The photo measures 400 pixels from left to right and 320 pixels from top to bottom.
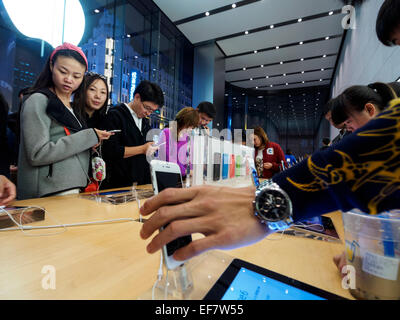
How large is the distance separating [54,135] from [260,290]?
1.23 metres

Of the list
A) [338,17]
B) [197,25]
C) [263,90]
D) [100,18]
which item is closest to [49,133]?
[100,18]

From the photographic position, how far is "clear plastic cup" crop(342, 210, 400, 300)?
351 mm

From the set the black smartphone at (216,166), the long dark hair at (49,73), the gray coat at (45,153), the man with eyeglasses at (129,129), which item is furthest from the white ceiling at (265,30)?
the gray coat at (45,153)

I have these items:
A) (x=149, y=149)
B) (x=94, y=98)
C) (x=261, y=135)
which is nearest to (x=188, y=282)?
(x=149, y=149)

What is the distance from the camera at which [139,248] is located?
0.58 meters

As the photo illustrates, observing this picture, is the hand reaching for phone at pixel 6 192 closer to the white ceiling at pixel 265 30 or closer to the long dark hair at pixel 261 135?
the long dark hair at pixel 261 135

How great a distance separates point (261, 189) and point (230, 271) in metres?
0.18

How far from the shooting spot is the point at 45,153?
1.00m

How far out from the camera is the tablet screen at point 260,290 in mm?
350

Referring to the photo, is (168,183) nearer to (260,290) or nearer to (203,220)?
(203,220)

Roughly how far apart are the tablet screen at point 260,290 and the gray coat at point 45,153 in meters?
1.06

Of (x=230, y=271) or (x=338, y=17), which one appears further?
(x=338, y=17)
